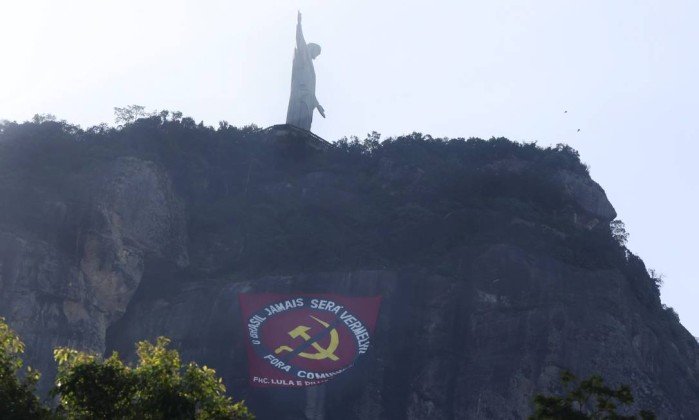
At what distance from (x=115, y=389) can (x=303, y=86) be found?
42.2 meters

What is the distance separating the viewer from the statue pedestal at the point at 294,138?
59.5 meters

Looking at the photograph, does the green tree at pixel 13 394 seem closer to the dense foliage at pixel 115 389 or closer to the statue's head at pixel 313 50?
the dense foliage at pixel 115 389

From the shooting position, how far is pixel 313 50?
208 ft

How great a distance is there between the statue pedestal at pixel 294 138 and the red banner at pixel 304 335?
42.0ft

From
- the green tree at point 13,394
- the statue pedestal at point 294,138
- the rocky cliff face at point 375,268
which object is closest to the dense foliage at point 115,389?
the green tree at point 13,394

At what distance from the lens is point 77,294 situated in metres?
46.7

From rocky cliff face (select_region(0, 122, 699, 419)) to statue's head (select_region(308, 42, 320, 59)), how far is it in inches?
325

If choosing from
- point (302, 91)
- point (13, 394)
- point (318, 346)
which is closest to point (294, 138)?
point (302, 91)

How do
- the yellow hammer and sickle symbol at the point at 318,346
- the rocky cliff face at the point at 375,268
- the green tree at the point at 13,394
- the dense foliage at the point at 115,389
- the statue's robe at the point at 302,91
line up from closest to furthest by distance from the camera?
the green tree at the point at 13,394
the dense foliage at the point at 115,389
the rocky cliff face at the point at 375,268
the yellow hammer and sickle symbol at the point at 318,346
the statue's robe at the point at 302,91

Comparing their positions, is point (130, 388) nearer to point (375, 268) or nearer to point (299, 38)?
point (375, 268)

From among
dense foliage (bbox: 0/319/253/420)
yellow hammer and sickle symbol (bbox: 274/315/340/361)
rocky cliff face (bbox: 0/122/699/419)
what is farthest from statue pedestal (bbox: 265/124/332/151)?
dense foliage (bbox: 0/319/253/420)

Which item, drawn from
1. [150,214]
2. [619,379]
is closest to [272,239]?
[150,214]

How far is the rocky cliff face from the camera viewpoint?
45031 mm

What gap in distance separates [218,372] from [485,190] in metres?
14.4
